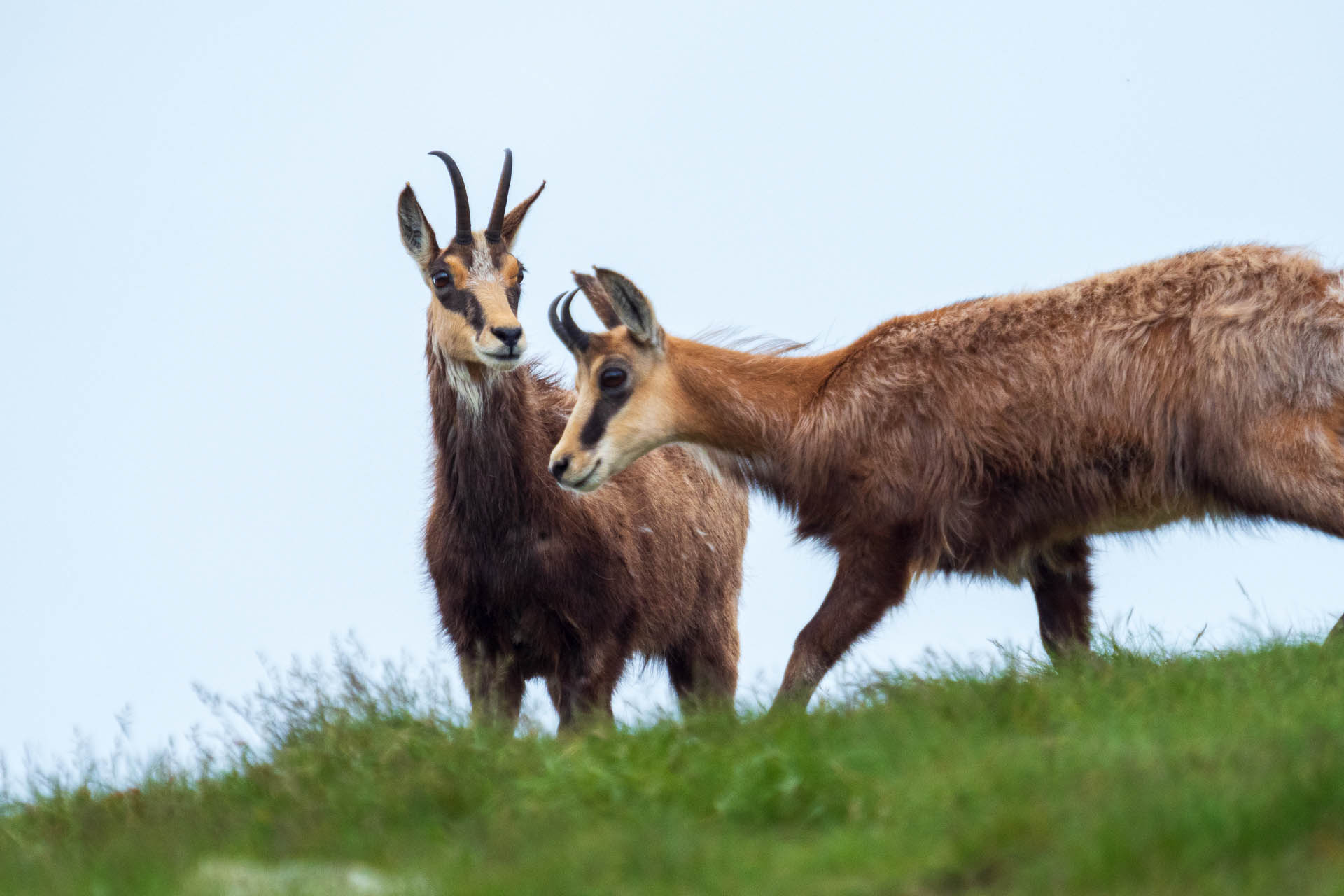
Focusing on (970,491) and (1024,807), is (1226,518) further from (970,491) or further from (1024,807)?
(1024,807)

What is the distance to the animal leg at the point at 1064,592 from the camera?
7910 mm

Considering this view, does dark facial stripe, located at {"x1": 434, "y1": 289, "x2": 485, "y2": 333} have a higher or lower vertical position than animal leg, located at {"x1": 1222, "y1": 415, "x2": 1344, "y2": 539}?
higher

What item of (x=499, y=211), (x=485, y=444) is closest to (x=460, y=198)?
(x=499, y=211)

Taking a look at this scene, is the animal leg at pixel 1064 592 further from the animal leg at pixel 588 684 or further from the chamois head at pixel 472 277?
the chamois head at pixel 472 277

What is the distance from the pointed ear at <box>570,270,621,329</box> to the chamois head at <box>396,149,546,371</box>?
1.43 ft

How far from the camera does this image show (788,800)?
450 centimetres

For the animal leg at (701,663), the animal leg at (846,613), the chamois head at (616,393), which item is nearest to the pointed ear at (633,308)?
the chamois head at (616,393)

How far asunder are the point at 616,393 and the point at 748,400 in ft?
2.30

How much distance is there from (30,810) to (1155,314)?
5459mm

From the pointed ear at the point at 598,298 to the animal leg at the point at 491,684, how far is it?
78.7 inches

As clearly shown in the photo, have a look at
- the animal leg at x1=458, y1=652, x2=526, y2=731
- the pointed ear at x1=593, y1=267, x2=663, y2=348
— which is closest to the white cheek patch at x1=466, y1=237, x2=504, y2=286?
the pointed ear at x1=593, y1=267, x2=663, y2=348

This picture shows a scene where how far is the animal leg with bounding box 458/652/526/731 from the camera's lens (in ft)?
27.0

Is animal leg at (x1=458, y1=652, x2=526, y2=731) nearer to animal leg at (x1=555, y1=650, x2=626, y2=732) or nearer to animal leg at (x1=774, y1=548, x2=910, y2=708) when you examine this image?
animal leg at (x1=555, y1=650, x2=626, y2=732)

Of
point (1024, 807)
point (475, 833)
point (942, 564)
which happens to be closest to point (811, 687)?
point (942, 564)
